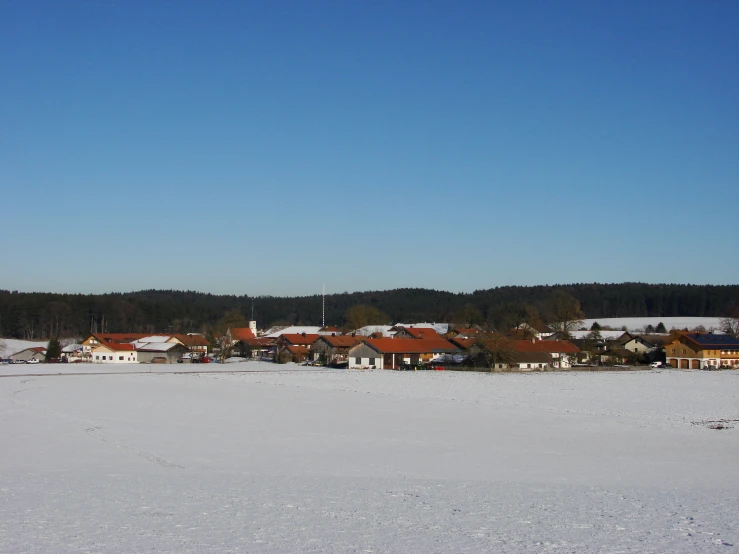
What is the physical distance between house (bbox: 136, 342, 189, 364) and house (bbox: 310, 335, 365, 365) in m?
18.0

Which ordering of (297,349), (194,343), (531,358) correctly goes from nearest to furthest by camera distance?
(531,358)
(297,349)
(194,343)

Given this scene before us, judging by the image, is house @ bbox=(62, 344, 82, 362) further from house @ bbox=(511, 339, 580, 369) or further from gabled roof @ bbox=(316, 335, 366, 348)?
house @ bbox=(511, 339, 580, 369)

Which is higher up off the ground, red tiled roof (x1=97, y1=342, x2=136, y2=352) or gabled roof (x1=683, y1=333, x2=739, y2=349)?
gabled roof (x1=683, y1=333, x2=739, y2=349)

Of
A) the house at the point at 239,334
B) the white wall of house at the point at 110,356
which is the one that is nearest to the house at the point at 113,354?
the white wall of house at the point at 110,356

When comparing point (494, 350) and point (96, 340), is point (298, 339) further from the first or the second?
point (494, 350)

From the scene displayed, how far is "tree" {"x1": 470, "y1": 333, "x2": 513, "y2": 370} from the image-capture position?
219ft

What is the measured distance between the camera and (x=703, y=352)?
2958 inches

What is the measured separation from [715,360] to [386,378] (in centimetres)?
4147

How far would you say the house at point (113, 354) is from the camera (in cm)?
8656

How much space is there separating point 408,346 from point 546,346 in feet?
48.9

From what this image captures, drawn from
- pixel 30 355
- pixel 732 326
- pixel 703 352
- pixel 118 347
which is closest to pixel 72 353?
pixel 30 355

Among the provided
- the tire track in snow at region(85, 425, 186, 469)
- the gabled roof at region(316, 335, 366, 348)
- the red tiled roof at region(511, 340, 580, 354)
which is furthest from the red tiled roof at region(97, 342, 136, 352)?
the tire track in snow at region(85, 425, 186, 469)

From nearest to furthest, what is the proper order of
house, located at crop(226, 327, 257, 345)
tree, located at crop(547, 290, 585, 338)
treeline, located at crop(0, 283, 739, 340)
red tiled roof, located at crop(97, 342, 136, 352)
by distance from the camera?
red tiled roof, located at crop(97, 342, 136, 352), tree, located at crop(547, 290, 585, 338), house, located at crop(226, 327, 257, 345), treeline, located at crop(0, 283, 739, 340)

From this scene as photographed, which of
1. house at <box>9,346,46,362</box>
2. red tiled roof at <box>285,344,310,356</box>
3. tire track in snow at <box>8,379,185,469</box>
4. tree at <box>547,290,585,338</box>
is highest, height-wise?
tree at <box>547,290,585,338</box>
